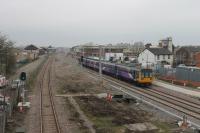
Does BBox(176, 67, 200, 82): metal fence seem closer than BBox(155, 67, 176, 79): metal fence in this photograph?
Yes

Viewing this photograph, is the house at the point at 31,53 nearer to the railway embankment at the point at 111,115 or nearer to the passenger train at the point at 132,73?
the passenger train at the point at 132,73

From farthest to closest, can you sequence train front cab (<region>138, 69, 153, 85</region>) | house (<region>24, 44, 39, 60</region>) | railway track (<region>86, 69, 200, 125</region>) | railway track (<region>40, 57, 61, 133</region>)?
1. house (<region>24, 44, 39, 60</region>)
2. train front cab (<region>138, 69, 153, 85</region>)
3. railway track (<region>86, 69, 200, 125</region>)
4. railway track (<region>40, 57, 61, 133</region>)

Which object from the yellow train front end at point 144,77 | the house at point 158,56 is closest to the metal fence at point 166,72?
the yellow train front end at point 144,77

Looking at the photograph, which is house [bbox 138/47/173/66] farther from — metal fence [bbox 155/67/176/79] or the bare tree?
the bare tree

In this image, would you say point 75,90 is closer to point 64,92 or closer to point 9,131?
point 64,92

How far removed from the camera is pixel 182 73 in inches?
1922

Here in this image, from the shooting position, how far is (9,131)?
2028 cm

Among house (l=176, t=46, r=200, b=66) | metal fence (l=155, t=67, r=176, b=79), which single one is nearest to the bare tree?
metal fence (l=155, t=67, r=176, b=79)

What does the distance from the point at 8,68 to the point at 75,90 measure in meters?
22.1

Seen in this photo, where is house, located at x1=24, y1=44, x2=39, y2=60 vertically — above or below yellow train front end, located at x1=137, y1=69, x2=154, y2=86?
above

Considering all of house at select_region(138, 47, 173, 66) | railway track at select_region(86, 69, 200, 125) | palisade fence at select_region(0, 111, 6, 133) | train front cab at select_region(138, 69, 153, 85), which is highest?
house at select_region(138, 47, 173, 66)

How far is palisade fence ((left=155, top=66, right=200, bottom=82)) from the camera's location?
4584cm

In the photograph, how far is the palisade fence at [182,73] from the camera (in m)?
45.8

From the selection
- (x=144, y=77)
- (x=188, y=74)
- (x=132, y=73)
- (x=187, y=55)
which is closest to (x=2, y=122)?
(x=144, y=77)
